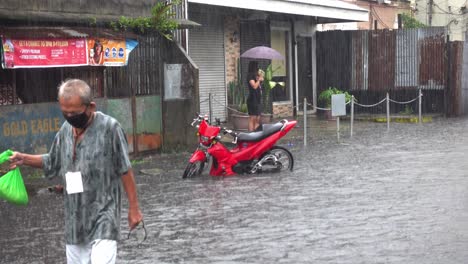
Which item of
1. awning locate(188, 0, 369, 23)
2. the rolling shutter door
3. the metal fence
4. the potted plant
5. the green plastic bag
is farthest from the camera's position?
the potted plant

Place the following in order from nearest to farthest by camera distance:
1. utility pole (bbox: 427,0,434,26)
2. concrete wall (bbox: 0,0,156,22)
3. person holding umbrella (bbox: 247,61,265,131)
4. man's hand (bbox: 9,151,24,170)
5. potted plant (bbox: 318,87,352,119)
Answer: man's hand (bbox: 9,151,24,170)
concrete wall (bbox: 0,0,156,22)
person holding umbrella (bbox: 247,61,265,131)
potted plant (bbox: 318,87,352,119)
utility pole (bbox: 427,0,434,26)

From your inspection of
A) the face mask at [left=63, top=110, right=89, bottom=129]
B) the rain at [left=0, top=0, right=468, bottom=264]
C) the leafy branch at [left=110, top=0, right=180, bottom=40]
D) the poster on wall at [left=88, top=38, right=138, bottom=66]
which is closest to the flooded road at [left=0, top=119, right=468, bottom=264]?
the rain at [left=0, top=0, right=468, bottom=264]

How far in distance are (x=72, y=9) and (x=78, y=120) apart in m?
9.41

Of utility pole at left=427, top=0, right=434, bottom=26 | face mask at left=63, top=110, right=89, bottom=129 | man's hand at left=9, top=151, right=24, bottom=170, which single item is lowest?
man's hand at left=9, top=151, right=24, bottom=170

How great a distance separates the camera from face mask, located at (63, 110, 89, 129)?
5211 mm

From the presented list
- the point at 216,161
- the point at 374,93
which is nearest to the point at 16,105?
the point at 216,161

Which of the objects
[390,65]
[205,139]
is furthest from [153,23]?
[390,65]

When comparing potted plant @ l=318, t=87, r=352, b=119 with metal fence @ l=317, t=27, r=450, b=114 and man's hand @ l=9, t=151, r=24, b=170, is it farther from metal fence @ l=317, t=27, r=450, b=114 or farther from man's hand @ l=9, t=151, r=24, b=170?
man's hand @ l=9, t=151, r=24, b=170

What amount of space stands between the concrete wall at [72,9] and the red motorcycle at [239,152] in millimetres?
3020

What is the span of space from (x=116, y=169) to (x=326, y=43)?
23023 millimetres

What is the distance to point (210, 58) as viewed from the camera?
882 inches

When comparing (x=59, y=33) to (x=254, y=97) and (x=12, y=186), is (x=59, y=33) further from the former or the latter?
(x=12, y=186)

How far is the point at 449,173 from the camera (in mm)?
12805

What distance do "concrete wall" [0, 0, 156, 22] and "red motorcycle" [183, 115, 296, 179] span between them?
3.02 meters
